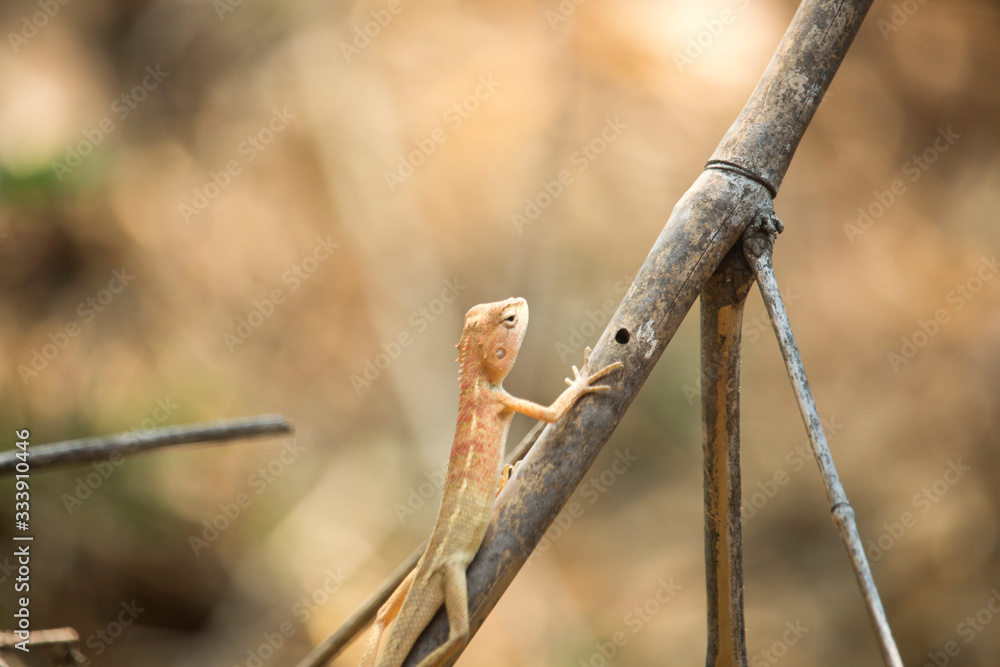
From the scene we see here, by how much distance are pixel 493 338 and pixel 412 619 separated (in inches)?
42.8

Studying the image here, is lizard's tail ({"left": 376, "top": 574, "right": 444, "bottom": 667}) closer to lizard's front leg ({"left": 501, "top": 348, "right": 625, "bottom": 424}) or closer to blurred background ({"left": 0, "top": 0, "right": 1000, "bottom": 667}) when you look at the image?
lizard's front leg ({"left": 501, "top": 348, "right": 625, "bottom": 424})

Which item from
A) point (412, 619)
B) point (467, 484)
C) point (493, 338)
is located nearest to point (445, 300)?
point (493, 338)

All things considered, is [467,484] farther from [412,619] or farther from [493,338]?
[493,338]

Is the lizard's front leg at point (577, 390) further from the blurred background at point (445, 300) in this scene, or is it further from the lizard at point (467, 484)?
the blurred background at point (445, 300)

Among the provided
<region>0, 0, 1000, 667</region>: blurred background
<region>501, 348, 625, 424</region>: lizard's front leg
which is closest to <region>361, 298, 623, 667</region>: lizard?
<region>501, 348, 625, 424</region>: lizard's front leg

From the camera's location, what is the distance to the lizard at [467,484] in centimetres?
211

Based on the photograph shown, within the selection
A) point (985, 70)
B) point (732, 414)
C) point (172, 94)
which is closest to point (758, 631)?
point (732, 414)

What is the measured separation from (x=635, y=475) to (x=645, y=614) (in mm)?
1282

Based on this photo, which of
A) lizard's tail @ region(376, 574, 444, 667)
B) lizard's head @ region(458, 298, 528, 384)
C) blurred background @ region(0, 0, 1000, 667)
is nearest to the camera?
lizard's tail @ region(376, 574, 444, 667)

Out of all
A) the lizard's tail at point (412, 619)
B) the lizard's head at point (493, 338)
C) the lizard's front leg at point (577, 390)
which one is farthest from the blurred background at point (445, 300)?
the lizard's front leg at point (577, 390)

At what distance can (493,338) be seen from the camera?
281 centimetres

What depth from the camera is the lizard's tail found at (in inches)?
84.5

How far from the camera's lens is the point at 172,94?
764 cm

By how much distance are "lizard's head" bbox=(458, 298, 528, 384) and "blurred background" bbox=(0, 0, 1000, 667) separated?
12.9 ft
